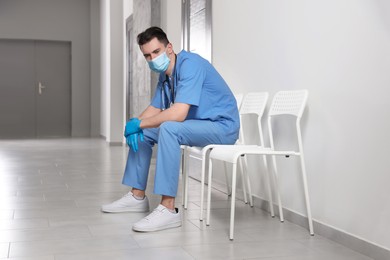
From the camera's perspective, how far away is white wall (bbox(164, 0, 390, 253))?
2.15 meters

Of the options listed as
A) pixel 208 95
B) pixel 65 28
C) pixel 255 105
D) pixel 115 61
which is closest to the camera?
pixel 208 95

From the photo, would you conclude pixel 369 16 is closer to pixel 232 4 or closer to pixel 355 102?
pixel 355 102

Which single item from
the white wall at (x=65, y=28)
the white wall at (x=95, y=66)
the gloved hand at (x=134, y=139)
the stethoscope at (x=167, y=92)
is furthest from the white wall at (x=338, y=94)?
the white wall at (x=65, y=28)

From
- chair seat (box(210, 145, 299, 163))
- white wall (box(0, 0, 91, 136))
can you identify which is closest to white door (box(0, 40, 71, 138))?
white wall (box(0, 0, 91, 136))

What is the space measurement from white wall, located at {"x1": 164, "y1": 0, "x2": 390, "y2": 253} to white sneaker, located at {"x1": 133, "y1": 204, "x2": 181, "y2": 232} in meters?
0.67

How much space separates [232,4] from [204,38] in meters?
0.69

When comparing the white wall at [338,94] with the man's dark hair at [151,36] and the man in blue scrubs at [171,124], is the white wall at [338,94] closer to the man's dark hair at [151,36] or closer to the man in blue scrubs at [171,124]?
the man in blue scrubs at [171,124]

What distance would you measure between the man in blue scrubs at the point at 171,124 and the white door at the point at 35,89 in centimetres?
818

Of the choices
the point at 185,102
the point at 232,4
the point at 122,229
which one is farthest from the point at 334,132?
the point at 232,4

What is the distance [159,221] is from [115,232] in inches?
8.4

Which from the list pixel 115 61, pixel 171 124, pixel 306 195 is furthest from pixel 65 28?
pixel 306 195

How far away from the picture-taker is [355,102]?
2.30 metres

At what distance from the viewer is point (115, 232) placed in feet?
8.21

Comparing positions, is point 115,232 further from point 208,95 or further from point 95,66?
point 95,66
